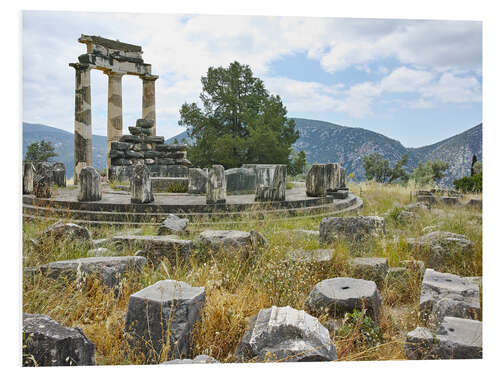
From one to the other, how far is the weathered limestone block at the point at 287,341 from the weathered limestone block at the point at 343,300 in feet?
1.88

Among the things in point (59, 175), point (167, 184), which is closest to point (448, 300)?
point (167, 184)

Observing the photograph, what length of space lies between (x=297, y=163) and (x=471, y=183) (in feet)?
45.5

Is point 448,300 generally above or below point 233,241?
below

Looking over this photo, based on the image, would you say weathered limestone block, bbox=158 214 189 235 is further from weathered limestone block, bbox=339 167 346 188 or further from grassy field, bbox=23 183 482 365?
weathered limestone block, bbox=339 167 346 188

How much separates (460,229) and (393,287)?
86.4 inches

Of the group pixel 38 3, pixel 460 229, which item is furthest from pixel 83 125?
pixel 460 229

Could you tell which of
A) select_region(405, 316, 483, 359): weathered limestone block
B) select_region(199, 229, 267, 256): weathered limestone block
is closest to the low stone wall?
select_region(199, 229, 267, 256): weathered limestone block

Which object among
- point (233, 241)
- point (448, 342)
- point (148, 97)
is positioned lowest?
point (448, 342)

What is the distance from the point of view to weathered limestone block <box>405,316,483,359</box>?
9.94 feet

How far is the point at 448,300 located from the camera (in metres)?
3.51

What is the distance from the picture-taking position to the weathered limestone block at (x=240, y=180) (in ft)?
33.4

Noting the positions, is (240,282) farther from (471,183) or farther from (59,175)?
(59,175)

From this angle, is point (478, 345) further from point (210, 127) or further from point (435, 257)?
point (210, 127)

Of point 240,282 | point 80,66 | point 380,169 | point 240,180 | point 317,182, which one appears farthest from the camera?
point 380,169
